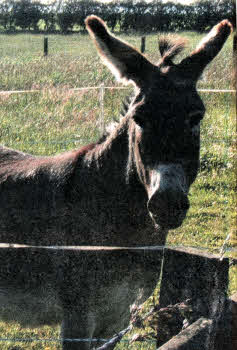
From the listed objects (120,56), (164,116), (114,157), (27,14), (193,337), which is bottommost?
(193,337)

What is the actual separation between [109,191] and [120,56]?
63cm

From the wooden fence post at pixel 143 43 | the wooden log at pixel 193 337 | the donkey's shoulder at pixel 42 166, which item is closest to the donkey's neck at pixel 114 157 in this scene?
the donkey's shoulder at pixel 42 166

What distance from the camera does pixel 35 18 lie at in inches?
132

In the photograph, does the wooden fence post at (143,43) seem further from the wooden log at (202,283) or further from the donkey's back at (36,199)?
the wooden log at (202,283)

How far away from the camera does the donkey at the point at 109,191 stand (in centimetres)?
212

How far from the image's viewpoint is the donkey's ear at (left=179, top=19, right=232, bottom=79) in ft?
7.77

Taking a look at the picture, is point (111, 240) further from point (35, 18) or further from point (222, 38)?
point (35, 18)

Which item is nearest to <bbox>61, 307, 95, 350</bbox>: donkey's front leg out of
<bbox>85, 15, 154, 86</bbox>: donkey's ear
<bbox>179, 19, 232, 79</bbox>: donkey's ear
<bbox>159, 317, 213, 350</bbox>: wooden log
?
<bbox>159, 317, 213, 350</bbox>: wooden log

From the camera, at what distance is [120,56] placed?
91.6 inches

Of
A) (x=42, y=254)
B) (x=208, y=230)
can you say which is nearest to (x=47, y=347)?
(x=42, y=254)

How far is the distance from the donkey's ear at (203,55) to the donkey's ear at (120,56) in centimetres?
18

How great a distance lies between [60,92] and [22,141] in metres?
0.66

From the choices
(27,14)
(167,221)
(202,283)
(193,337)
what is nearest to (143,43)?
(27,14)

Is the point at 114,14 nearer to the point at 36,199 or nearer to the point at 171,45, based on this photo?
the point at 171,45
